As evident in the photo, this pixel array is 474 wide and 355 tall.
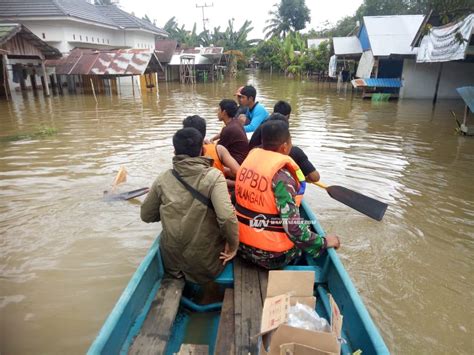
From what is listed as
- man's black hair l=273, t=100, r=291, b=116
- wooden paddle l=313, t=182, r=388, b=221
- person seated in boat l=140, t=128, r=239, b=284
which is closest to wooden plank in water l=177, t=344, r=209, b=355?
person seated in boat l=140, t=128, r=239, b=284

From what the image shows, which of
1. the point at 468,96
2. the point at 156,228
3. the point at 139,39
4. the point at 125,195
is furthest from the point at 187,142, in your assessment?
the point at 139,39

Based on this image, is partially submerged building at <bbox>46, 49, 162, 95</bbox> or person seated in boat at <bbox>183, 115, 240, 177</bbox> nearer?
person seated in boat at <bbox>183, 115, 240, 177</bbox>

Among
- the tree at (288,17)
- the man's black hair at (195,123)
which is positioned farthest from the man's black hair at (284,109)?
the tree at (288,17)

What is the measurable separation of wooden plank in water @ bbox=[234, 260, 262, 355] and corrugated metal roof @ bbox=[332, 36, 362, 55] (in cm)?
2196

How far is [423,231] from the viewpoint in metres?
4.84

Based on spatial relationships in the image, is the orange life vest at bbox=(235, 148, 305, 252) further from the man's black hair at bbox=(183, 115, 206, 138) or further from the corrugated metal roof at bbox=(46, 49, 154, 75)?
the corrugated metal roof at bbox=(46, 49, 154, 75)

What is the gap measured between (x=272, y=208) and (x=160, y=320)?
3.52 ft

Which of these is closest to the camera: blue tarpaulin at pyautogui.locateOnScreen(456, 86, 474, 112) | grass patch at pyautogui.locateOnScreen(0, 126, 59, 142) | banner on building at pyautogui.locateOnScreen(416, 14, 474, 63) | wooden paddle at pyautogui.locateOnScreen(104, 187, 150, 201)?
wooden paddle at pyautogui.locateOnScreen(104, 187, 150, 201)

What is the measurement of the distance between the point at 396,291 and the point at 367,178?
11.3 feet

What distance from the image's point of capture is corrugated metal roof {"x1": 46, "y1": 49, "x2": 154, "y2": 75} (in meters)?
19.0

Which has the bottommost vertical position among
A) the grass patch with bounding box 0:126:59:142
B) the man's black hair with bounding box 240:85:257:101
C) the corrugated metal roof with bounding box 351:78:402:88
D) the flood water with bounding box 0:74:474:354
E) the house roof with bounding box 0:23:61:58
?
the flood water with bounding box 0:74:474:354

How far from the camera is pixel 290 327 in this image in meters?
1.56

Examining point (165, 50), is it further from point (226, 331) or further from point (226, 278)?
point (226, 331)

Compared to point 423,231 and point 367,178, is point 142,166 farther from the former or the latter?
Answer: point 423,231
